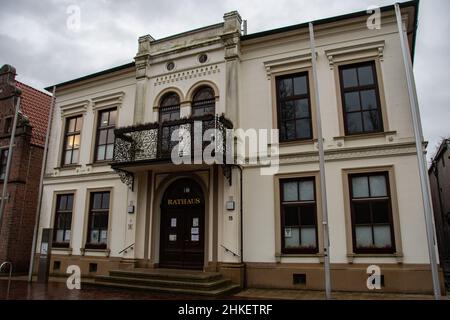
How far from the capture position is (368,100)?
11.4m

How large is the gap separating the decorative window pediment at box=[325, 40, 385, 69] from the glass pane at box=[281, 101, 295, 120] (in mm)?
1798

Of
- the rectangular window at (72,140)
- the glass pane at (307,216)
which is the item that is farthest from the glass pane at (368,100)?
the rectangular window at (72,140)

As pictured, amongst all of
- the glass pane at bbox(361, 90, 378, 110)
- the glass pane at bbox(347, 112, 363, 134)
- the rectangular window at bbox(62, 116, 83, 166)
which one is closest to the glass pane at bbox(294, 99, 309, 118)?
the glass pane at bbox(347, 112, 363, 134)

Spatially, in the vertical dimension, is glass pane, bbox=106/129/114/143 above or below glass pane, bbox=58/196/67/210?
above

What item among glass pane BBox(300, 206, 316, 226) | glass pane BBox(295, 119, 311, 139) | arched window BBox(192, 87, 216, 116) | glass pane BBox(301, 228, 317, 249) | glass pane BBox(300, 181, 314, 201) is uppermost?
arched window BBox(192, 87, 216, 116)

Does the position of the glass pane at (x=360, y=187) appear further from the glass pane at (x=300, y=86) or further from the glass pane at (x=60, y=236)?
the glass pane at (x=60, y=236)

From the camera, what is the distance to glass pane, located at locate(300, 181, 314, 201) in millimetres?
11375

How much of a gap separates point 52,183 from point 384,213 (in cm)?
1359

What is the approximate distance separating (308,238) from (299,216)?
0.72 metres

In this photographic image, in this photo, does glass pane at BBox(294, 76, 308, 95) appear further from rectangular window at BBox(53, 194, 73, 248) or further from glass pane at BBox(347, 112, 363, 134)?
rectangular window at BBox(53, 194, 73, 248)

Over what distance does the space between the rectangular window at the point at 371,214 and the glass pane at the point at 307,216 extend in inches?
45.9

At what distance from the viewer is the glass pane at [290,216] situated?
1135 centimetres

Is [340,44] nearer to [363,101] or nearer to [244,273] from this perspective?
[363,101]
